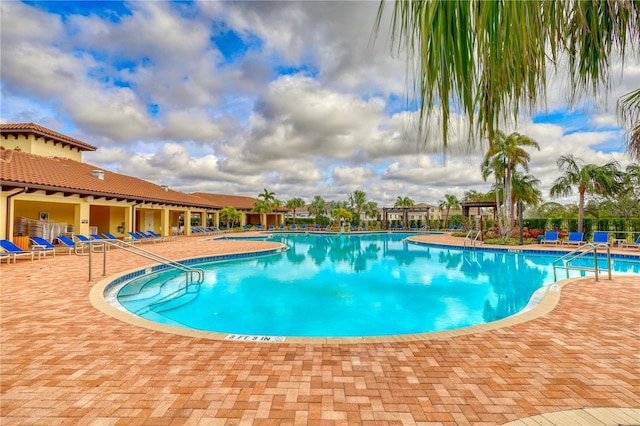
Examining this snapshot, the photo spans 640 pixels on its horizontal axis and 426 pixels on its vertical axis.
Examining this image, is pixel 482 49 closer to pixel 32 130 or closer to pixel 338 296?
pixel 338 296

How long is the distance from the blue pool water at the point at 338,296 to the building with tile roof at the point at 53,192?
7255 mm

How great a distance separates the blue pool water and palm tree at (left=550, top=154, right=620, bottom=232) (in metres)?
9.34

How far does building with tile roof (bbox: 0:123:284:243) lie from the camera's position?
12.3 m

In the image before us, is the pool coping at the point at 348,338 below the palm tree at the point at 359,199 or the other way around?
below

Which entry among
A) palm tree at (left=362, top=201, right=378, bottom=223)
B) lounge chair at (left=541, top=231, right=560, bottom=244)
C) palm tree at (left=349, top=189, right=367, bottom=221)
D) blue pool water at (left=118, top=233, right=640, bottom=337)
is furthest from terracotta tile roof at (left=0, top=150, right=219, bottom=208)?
palm tree at (left=362, top=201, right=378, bottom=223)

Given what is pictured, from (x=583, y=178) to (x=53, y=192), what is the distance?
30.4 meters

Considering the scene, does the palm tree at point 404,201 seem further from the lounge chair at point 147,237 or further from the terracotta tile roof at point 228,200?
the lounge chair at point 147,237

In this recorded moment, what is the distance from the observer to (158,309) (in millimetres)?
7070

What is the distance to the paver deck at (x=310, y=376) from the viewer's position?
2.49 m

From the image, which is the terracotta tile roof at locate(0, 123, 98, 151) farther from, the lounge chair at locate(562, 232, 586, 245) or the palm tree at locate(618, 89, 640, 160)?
the lounge chair at locate(562, 232, 586, 245)

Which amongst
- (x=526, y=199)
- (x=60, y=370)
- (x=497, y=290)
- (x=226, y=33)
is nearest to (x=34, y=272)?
(x=60, y=370)

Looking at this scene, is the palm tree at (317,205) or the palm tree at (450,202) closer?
the palm tree at (317,205)

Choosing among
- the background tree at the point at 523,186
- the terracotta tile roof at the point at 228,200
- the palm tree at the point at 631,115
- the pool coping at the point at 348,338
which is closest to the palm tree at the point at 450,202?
the background tree at the point at 523,186

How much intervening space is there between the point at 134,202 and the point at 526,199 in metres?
29.1
